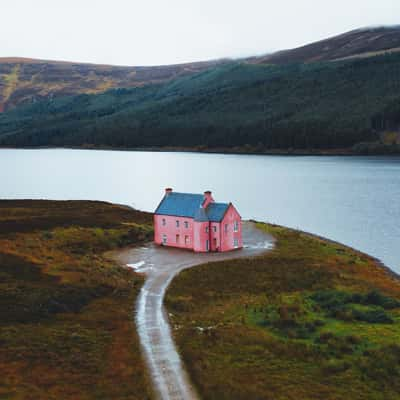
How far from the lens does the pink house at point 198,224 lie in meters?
67.1

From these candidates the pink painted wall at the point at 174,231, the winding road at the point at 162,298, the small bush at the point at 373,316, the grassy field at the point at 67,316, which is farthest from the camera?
the pink painted wall at the point at 174,231

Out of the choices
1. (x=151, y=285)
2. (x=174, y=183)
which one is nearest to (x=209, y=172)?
(x=174, y=183)

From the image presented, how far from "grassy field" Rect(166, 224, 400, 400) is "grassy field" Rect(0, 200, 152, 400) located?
3.70 m

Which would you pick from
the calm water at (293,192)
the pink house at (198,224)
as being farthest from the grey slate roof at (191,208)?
the calm water at (293,192)

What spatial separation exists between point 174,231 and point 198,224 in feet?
14.3

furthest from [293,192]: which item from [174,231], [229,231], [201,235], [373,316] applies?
[373,316]

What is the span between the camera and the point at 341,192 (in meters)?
135

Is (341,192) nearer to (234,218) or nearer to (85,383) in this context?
(234,218)

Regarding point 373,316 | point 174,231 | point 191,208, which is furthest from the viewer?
point 174,231

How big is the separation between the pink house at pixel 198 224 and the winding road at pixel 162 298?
170 cm

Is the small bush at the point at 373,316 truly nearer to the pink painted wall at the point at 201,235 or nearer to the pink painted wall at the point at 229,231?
→ the pink painted wall at the point at 229,231

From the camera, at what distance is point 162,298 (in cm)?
4656

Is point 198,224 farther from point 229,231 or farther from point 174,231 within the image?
point 174,231

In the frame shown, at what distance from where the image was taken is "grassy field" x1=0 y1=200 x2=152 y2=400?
1151 inches
